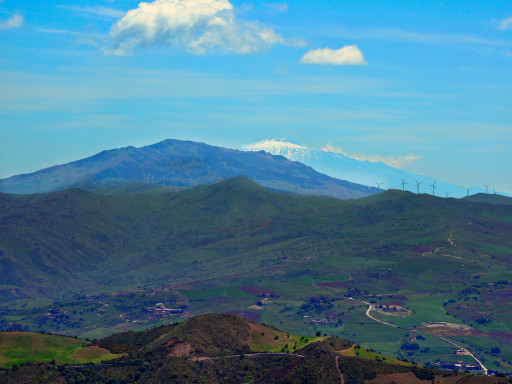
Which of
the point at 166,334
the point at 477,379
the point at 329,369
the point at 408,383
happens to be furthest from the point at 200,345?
the point at 477,379

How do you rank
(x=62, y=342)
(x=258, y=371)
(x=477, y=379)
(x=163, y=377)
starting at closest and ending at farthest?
(x=477, y=379), (x=163, y=377), (x=258, y=371), (x=62, y=342)

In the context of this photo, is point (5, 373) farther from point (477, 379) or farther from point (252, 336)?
point (477, 379)

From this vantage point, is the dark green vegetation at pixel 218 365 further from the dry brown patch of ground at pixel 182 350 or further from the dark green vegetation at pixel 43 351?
the dark green vegetation at pixel 43 351

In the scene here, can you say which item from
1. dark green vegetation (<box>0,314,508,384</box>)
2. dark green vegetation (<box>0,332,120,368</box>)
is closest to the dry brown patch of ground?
dark green vegetation (<box>0,314,508,384</box>)

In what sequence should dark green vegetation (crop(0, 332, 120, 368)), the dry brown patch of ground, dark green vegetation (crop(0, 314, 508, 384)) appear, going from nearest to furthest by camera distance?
dark green vegetation (crop(0, 314, 508, 384)) < the dry brown patch of ground < dark green vegetation (crop(0, 332, 120, 368))

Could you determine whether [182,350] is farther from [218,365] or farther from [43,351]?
[43,351]

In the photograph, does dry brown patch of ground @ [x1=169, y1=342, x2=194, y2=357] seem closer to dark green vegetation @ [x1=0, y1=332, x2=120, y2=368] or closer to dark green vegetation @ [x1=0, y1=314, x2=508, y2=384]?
dark green vegetation @ [x1=0, y1=314, x2=508, y2=384]
